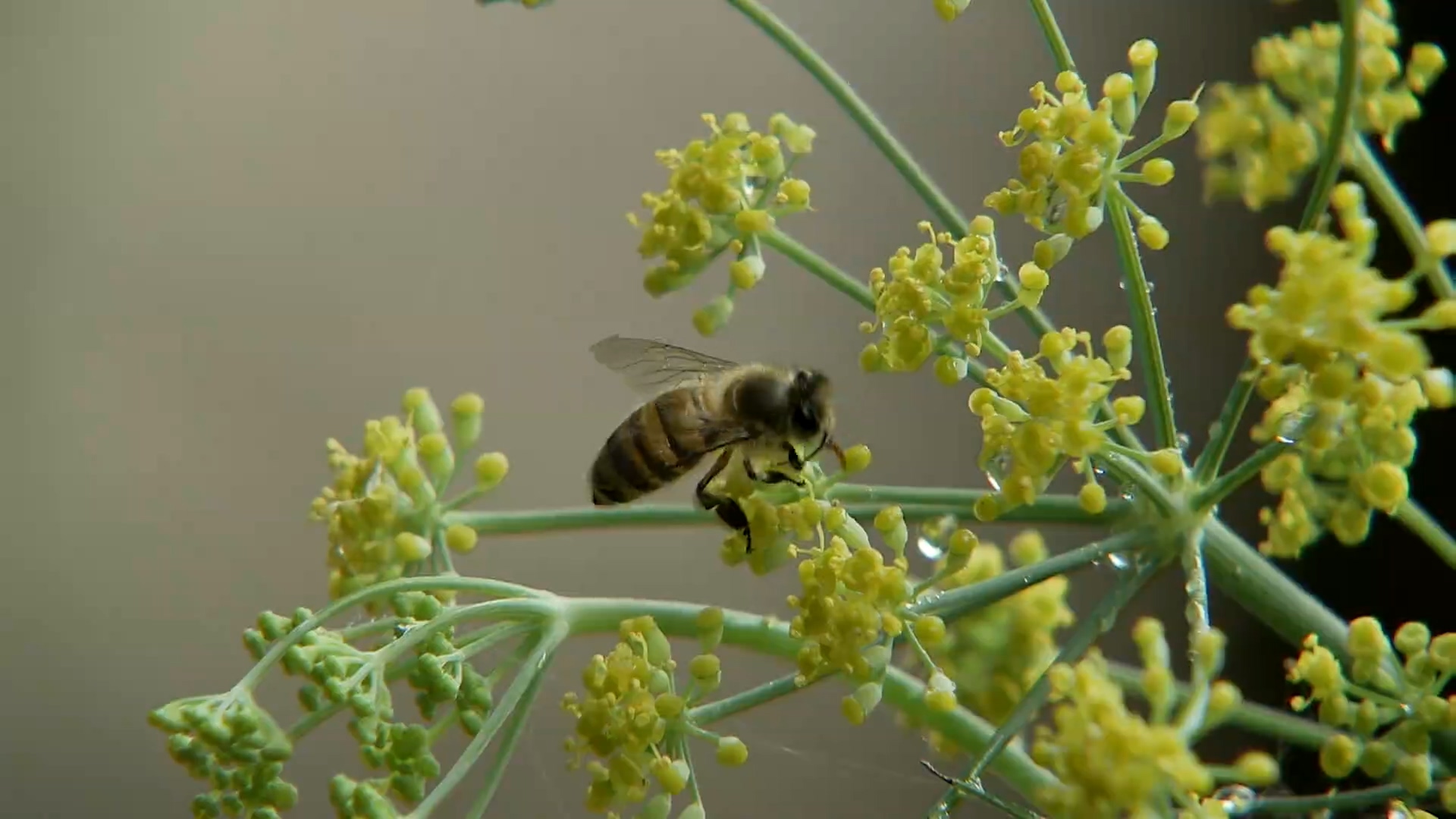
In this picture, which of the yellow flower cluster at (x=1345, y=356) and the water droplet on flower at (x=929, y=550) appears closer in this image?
the yellow flower cluster at (x=1345, y=356)

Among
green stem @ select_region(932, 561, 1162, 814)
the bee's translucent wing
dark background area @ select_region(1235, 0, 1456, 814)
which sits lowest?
dark background area @ select_region(1235, 0, 1456, 814)

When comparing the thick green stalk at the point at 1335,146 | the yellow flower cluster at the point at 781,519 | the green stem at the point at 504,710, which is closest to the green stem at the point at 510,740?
the green stem at the point at 504,710

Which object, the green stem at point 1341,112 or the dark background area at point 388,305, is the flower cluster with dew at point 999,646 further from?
the dark background area at point 388,305

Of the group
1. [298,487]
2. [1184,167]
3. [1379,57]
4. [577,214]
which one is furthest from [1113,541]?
[298,487]

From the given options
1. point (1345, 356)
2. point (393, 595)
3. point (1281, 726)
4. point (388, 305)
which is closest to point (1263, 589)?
point (1281, 726)

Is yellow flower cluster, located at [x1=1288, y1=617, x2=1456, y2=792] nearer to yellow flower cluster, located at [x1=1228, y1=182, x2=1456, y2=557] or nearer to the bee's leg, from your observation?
yellow flower cluster, located at [x1=1228, y1=182, x2=1456, y2=557]

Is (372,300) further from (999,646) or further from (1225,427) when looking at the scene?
(1225,427)

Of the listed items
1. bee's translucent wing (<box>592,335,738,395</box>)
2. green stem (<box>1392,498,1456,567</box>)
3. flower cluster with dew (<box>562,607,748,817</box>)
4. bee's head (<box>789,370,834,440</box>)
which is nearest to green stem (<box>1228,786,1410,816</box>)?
green stem (<box>1392,498,1456,567</box>)
